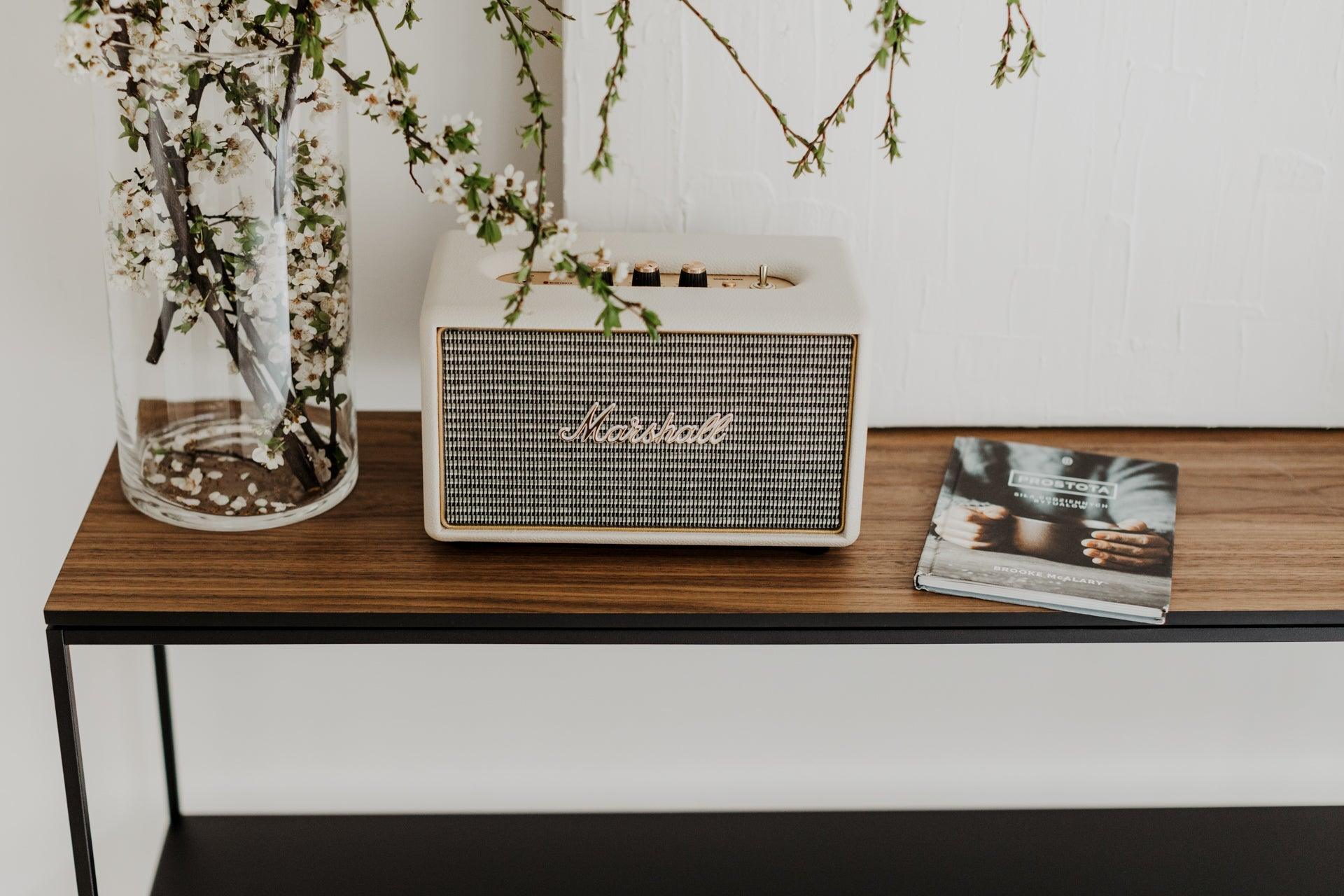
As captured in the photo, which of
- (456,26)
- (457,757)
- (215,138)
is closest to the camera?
(215,138)

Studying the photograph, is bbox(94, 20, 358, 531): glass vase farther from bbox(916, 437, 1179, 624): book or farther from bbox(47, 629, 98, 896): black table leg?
bbox(916, 437, 1179, 624): book

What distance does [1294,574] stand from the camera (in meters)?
0.96

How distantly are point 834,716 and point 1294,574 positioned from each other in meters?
0.53

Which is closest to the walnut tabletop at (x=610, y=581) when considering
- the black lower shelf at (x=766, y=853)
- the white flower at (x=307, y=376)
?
the white flower at (x=307, y=376)

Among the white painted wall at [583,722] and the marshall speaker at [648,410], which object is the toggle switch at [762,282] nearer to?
the marshall speaker at [648,410]

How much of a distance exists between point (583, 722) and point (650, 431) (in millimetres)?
A: 533

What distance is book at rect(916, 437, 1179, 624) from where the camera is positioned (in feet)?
3.01

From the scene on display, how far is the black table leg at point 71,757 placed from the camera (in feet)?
2.88

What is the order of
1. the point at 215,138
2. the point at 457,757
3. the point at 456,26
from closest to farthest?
1. the point at 215,138
2. the point at 456,26
3. the point at 457,757

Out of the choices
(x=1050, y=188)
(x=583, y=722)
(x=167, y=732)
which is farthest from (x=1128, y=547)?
(x=167, y=732)

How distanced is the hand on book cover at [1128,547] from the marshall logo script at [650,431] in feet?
0.98

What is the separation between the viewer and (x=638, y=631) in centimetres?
90

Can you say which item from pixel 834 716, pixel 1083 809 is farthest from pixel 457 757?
pixel 1083 809

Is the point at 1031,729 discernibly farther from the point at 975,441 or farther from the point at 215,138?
the point at 215,138
